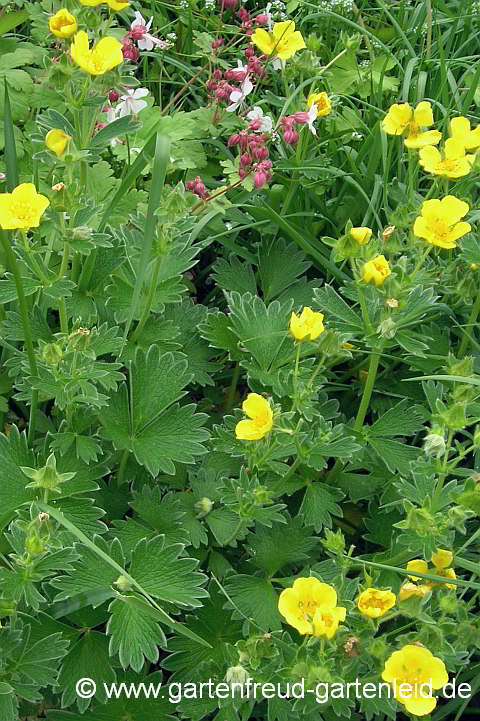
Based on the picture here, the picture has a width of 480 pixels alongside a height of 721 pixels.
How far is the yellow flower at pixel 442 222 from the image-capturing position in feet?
5.37

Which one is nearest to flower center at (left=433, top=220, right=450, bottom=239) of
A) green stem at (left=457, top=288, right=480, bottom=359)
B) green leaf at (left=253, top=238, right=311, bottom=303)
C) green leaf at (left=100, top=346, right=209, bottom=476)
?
green stem at (left=457, top=288, right=480, bottom=359)

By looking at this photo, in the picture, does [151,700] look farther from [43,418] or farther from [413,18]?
[413,18]

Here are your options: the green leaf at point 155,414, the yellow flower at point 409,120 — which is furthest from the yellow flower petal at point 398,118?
the green leaf at point 155,414

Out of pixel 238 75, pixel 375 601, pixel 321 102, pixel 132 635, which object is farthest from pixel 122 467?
pixel 238 75

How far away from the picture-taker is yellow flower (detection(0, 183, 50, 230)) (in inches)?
58.7

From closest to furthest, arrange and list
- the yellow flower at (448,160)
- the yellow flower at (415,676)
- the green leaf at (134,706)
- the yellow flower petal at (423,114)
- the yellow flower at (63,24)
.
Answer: the yellow flower at (415,676) → the green leaf at (134,706) → the yellow flower at (63,24) → the yellow flower at (448,160) → the yellow flower petal at (423,114)

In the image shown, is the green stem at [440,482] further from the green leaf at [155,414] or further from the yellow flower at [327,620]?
the green leaf at [155,414]

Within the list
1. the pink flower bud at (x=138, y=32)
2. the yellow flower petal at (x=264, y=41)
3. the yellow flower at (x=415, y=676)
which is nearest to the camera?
the yellow flower at (x=415, y=676)

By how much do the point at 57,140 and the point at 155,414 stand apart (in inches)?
22.1

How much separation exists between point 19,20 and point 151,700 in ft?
5.03

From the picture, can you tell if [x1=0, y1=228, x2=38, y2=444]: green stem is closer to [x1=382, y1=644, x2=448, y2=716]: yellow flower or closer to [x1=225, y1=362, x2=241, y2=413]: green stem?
[x1=225, y1=362, x2=241, y2=413]: green stem

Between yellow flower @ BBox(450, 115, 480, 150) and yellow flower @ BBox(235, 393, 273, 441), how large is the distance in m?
0.80

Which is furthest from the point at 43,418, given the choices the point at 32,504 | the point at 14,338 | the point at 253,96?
the point at 253,96

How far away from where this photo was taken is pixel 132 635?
140cm
